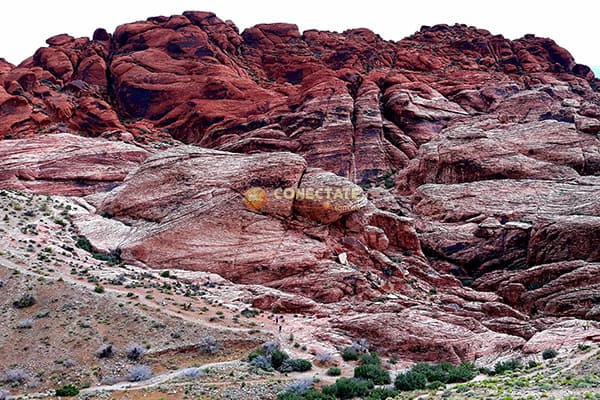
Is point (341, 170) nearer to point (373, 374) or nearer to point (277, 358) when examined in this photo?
point (277, 358)

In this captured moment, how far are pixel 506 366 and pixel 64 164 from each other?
45.3 meters

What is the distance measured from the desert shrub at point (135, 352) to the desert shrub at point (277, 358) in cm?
647

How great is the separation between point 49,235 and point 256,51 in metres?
65.3

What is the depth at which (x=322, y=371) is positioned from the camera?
25.0 m

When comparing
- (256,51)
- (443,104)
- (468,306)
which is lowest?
(468,306)

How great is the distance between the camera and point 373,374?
2431cm

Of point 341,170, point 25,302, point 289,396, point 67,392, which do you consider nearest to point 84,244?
point 25,302

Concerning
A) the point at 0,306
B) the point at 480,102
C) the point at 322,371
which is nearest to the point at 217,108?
the point at 480,102

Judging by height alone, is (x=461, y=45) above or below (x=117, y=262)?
above

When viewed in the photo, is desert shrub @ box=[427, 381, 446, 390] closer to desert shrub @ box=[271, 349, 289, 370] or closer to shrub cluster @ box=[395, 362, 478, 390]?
shrub cluster @ box=[395, 362, 478, 390]

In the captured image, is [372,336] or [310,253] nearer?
[372,336]

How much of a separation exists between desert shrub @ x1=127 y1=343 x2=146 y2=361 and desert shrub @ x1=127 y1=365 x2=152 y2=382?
1.13 m

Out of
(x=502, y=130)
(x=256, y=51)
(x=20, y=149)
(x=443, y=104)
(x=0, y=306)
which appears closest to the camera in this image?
(x=0, y=306)

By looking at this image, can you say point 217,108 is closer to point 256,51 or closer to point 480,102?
point 256,51
